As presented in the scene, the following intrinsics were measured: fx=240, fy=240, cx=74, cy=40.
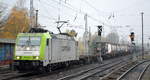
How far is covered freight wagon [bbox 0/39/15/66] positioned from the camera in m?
23.6

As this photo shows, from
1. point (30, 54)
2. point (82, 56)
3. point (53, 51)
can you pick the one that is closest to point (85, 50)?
point (82, 56)

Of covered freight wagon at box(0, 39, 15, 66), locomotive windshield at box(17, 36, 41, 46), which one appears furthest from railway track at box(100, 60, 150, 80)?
covered freight wagon at box(0, 39, 15, 66)

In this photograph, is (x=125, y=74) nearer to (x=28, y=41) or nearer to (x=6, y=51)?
(x=28, y=41)

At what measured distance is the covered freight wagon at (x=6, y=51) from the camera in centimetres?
2363

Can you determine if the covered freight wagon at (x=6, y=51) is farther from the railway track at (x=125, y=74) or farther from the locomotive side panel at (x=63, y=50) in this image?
the railway track at (x=125, y=74)

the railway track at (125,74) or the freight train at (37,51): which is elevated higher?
the freight train at (37,51)

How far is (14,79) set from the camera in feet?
49.8

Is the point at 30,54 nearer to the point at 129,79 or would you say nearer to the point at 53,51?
the point at 53,51

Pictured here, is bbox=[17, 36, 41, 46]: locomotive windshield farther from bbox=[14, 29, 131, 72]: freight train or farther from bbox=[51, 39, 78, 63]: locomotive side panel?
bbox=[51, 39, 78, 63]: locomotive side panel

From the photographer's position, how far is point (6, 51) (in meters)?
24.3

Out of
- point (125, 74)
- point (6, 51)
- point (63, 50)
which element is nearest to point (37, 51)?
point (63, 50)

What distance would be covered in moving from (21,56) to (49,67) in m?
2.73

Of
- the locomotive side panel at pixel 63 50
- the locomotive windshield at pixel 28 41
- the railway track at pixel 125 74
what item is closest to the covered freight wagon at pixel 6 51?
the locomotive side panel at pixel 63 50

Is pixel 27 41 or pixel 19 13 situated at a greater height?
pixel 19 13
